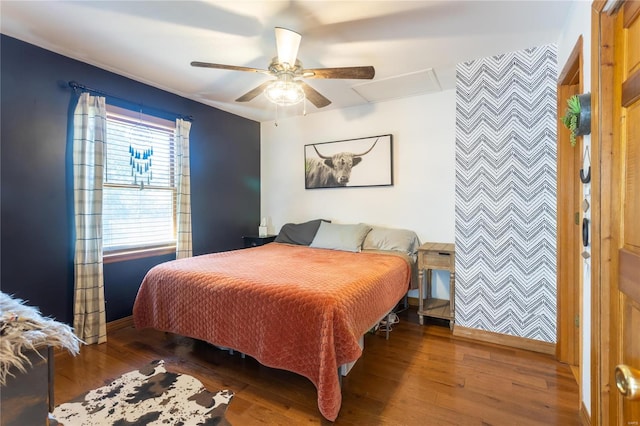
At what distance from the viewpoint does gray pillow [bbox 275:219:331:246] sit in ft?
12.6

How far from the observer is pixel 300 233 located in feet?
12.8

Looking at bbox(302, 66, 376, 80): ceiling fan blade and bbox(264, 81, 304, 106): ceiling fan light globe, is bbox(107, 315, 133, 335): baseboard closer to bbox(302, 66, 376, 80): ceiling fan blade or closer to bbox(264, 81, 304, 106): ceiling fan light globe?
bbox(264, 81, 304, 106): ceiling fan light globe

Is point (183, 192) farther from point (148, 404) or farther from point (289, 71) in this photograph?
point (148, 404)

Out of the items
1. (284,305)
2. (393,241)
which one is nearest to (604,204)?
(284,305)

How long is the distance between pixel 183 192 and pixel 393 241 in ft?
8.07

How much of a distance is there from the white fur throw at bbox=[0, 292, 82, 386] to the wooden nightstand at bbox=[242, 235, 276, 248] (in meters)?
3.26

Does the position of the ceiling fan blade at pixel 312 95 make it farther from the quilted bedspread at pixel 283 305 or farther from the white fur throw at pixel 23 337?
the white fur throw at pixel 23 337

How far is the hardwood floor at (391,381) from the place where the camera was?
66.7 inches

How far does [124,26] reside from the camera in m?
2.16

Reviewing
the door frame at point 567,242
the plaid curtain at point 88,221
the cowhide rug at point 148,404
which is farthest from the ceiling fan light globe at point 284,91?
the cowhide rug at point 148,404

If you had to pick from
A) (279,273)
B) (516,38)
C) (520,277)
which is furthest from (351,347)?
(516,38)

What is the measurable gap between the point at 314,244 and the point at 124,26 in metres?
2.66

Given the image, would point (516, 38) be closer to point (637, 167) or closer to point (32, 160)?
point (637, 167)

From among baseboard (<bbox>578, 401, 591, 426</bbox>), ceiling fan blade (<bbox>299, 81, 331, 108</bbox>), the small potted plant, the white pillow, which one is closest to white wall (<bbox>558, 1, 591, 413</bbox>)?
baseboard (<bbox>578, 401, 591, 426</bbox>)
